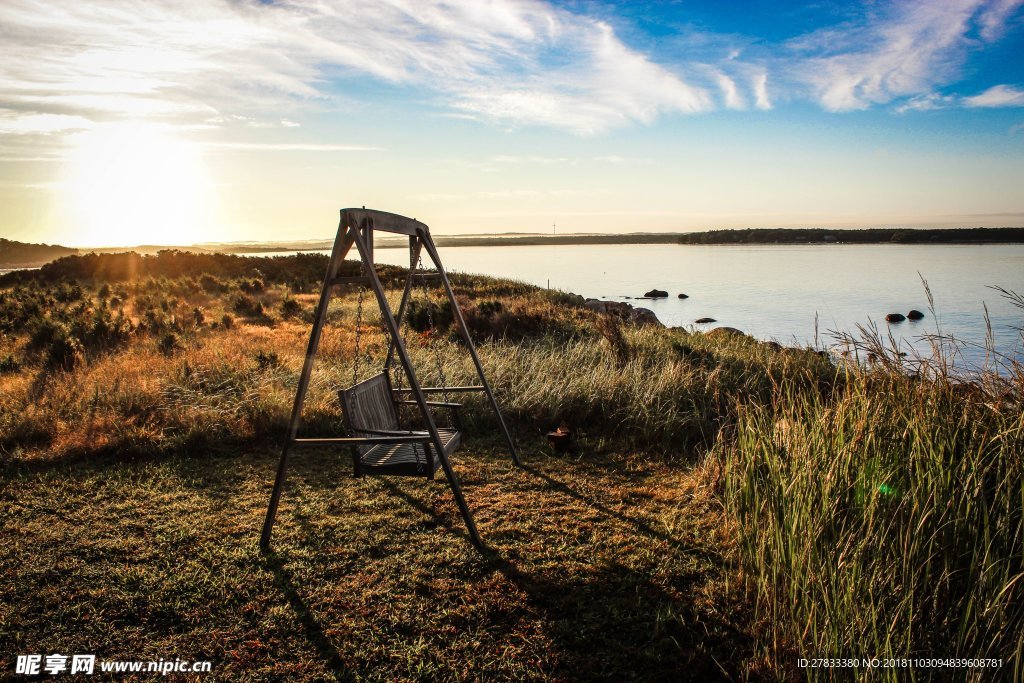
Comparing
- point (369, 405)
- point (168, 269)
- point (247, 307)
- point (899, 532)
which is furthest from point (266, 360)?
point (168, 269)

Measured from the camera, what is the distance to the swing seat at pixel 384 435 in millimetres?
4102

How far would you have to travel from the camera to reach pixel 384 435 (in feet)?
13.8

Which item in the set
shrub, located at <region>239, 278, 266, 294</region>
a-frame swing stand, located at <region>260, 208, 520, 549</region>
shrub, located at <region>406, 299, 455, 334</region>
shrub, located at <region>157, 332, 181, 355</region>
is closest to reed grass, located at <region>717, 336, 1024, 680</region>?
a-frame swing stand, located at <region>260, 208, 520, 549</region>

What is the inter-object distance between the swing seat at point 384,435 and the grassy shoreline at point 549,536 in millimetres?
514

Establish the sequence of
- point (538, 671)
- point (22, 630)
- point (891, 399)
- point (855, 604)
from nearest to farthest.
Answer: point (855, 604), point (538, 671), point (22, 630), point (891, 399)

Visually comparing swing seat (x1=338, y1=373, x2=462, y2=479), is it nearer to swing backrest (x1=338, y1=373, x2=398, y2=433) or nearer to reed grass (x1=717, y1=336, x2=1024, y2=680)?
swing backrest (x1=338, y1=373, x2=398, y2=433)

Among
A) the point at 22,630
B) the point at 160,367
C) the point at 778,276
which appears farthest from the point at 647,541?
the point at 778,276

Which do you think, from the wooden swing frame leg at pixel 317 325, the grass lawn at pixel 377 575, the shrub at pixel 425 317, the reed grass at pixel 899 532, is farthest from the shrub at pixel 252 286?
the reed grass at pixel 899 532

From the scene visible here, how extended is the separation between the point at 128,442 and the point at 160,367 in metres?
2.58

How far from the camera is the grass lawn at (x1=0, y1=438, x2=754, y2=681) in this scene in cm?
299

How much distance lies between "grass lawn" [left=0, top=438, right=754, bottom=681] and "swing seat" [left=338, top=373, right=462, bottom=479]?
512 millimetres

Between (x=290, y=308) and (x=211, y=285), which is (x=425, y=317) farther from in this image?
(x=211, y=285)

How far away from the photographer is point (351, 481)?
5.47 metres

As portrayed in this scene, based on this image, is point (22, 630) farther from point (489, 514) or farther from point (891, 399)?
point (891, 399)
